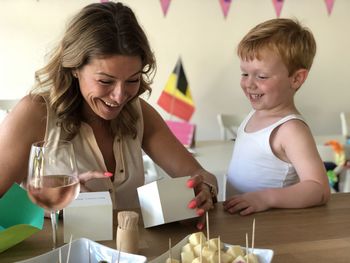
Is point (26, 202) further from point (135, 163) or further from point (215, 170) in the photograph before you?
point (215, 170)

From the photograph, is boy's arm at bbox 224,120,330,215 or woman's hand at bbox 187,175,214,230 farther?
boy's arm at bbox 224,120,330,215

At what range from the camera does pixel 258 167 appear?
148 centimetres

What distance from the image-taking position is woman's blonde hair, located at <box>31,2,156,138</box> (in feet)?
3.91

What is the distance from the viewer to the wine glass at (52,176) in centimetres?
82

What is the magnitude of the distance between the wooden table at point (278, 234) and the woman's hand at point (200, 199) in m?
0.03

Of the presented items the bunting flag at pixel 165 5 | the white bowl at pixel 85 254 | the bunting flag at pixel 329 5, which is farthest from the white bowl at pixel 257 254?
the bunting flag at pixel 329 5

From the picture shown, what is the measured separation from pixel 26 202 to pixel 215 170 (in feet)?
4.91

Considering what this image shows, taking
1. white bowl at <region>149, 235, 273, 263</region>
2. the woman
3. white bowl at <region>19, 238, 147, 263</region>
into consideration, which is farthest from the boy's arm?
white bowl at <region>19, 238, 147, 263</region>

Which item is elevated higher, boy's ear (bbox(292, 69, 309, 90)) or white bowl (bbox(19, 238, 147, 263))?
boy's ear (bbox(292, 69, 309, 90))

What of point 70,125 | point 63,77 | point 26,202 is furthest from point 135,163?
point 26,202

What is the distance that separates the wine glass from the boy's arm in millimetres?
462

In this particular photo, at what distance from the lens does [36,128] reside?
4.16 feet

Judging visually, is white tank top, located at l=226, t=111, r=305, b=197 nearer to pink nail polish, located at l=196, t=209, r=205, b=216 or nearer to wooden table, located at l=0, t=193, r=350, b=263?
wooden table, located at l=0, t=193, r=350, b=263

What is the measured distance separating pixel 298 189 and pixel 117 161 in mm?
541
